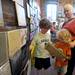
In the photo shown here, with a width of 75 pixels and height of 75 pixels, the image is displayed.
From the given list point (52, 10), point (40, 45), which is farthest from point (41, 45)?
point (52, 10)

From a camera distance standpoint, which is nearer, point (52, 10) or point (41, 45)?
point (41, 45)

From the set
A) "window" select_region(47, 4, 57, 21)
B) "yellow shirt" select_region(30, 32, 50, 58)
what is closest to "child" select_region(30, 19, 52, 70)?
"yellow shirt" select_region(30, 32, 50, 58)

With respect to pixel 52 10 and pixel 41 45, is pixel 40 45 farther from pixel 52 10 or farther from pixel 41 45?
pixel 52 10

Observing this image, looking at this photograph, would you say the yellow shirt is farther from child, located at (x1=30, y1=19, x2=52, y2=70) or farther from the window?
the window

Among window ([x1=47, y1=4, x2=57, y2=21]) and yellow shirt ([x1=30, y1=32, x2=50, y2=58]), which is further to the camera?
window ([x1=47, y1=4, x2=57, y2=21])

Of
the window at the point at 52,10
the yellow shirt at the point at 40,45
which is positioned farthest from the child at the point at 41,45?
the window at the point at 52,10

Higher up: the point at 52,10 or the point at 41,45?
the point at 52,10

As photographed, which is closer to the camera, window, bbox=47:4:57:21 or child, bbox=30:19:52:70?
child, bbox=30:19:52:70

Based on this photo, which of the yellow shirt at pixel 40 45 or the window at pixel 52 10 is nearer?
the yellow shirt at pixel 40 45

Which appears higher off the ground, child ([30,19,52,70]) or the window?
the window

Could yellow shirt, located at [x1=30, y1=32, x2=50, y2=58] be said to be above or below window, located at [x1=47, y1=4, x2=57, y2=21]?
below

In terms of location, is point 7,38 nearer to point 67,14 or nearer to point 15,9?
point 15,9

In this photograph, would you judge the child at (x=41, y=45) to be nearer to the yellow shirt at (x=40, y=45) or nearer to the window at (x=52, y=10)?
the yellow shirt at (x=40, y=45)

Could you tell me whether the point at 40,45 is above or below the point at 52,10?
below
